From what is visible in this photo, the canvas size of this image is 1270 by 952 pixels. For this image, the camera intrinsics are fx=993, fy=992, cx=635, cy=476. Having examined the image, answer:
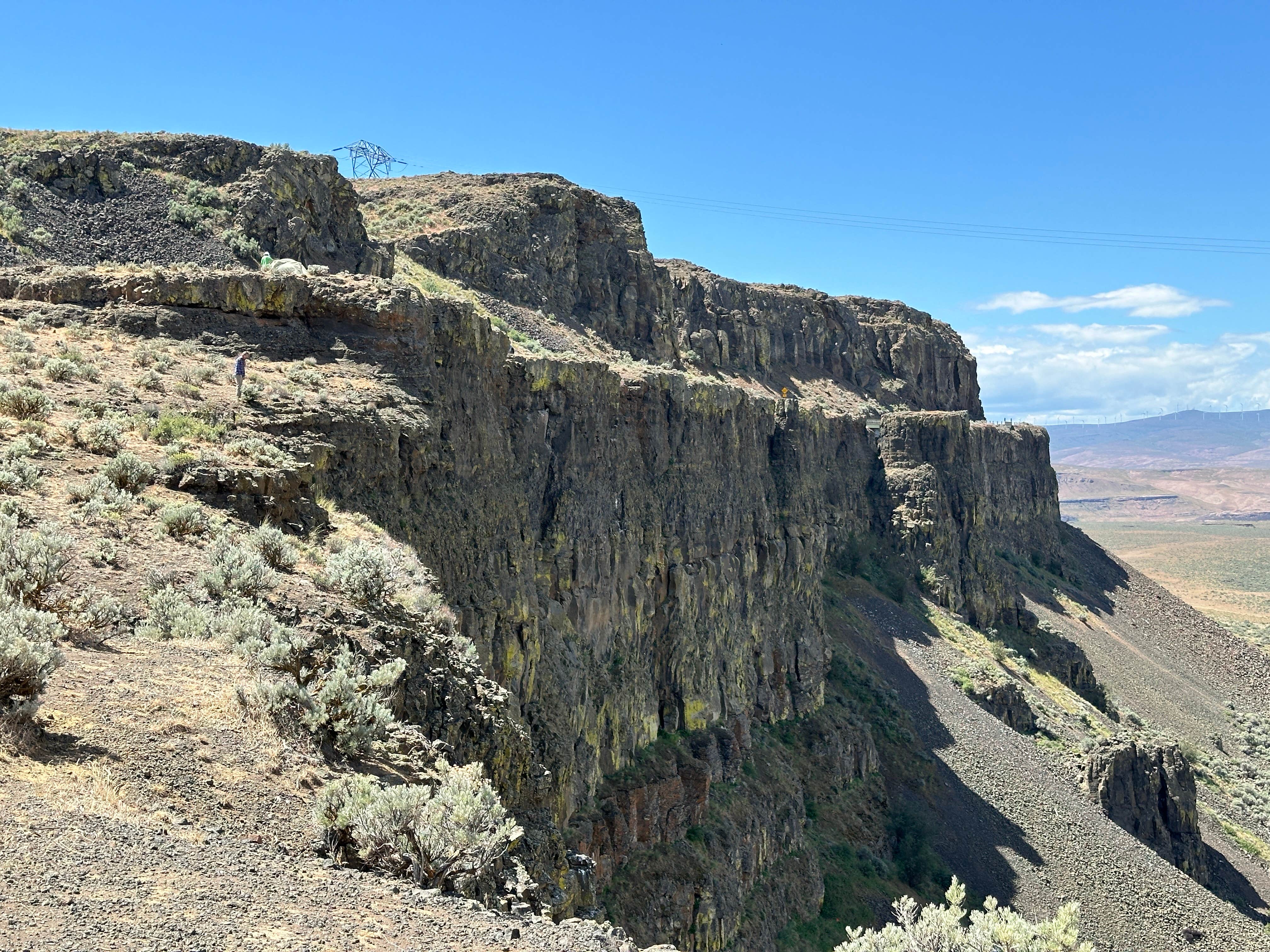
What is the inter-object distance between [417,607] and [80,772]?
482 centimetres

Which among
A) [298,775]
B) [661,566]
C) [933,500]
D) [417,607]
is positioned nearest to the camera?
[298,775]

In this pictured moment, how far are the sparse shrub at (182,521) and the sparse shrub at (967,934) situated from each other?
8025mm

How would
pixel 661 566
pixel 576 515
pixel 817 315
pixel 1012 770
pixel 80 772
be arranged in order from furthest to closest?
pixel 817 315 → pixel 1012 770 → pixel 661 566 → pixel 576 515 → pixel 80 772

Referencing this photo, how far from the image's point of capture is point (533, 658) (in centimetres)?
2059

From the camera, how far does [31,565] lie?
29.3 ft

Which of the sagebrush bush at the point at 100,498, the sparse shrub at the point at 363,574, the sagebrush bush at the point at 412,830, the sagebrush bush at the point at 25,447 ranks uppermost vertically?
the sagebrush bush at the point at 25,447

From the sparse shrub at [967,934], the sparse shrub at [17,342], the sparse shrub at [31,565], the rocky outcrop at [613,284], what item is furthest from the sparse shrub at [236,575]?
Answer: the rocky outcrop at [613,284]

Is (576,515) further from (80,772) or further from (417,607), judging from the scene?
(80,772)

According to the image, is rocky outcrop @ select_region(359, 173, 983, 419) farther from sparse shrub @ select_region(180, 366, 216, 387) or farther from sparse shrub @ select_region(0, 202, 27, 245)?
sparse shrub @ select_region(180, 366, 216, 387)

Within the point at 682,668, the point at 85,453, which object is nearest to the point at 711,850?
the point at 682,668

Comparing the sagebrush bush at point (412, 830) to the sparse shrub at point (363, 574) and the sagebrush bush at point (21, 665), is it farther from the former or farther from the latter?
the sparse shrub at point (363, 574)

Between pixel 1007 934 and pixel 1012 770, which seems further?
pixel 1012 770

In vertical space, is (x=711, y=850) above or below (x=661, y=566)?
below

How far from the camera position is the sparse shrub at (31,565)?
8781mm
